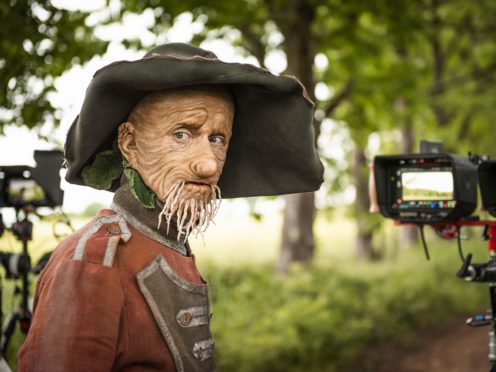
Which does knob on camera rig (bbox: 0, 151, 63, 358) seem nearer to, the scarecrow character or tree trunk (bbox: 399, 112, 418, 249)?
the scarecrow character

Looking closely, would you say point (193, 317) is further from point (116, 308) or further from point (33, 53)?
point (33, 53)

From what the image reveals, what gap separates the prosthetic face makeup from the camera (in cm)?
187

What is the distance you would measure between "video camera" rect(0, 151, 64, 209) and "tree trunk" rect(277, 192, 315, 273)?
18.2ft

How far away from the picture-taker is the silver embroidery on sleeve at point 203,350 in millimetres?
1875

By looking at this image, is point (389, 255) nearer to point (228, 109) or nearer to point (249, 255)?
point (249, 255)

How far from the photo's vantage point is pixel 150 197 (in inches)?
75.5

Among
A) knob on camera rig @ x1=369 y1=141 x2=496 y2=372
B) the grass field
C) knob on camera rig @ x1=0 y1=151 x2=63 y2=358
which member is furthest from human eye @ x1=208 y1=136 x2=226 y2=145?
the grass field

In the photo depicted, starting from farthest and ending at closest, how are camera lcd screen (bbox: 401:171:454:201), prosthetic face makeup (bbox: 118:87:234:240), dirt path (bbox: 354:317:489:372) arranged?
1. dirt path (bbox: 354:317:489:372)
2. camera lcd screen (bbox: 401:171:454:201)
3. prosthetic face makeup (bbox: 118:87:234:240)

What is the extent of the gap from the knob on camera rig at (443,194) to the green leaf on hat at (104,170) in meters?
1.55

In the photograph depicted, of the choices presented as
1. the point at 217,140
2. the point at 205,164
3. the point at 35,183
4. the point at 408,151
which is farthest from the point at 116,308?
the point at 408,151

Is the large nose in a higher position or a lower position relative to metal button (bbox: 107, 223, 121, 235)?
higher

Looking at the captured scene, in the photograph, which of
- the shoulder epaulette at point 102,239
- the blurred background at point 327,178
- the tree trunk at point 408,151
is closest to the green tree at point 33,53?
the blurred background at point 327,178

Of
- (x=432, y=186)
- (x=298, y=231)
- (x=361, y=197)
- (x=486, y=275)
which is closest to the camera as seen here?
(x=486, y=275)

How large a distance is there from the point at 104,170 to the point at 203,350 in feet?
2.16
